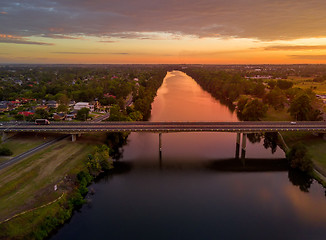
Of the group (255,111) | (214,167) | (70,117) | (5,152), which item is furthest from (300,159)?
(70,117)

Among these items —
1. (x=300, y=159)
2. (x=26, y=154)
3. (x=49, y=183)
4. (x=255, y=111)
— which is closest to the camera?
(x=49, y=183)

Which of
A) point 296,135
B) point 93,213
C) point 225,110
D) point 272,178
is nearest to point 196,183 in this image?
point 272,178

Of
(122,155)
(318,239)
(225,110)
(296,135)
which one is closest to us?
(318,239)

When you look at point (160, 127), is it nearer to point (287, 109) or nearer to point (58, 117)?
point (58, 117)

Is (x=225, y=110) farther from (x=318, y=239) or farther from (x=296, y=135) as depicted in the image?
(x=318, y=239)

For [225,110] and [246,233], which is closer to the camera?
[246,233]

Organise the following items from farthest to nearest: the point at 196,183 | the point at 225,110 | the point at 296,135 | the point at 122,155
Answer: the point at 225,110, the point at 296,135, the point at 122,155, the point at 196,183
